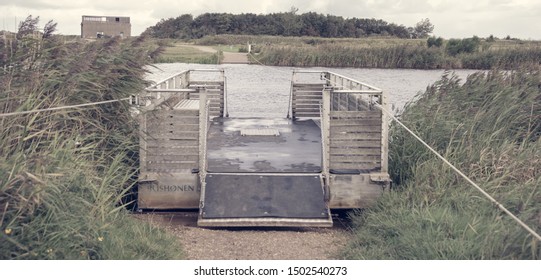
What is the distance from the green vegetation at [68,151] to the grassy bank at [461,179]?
2.73 meters

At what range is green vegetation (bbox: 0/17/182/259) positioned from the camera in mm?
6195

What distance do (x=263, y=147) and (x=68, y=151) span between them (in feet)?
17.7

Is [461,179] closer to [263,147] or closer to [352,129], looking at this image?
[352,129]

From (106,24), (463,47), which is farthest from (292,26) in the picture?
(106,24)

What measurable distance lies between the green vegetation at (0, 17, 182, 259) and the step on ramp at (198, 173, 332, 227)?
121 centimetres

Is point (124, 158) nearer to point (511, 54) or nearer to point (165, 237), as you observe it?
point (165, 237)

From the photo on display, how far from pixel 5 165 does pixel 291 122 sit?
37.3 feet

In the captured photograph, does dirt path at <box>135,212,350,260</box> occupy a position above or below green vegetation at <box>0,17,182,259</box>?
below

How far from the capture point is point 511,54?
39.8 metres

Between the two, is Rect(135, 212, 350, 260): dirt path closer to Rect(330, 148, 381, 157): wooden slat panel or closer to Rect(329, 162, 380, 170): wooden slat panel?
Rect(329, 162, 380, 170): wooden slat panel

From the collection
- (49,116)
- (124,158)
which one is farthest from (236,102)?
(49,116)

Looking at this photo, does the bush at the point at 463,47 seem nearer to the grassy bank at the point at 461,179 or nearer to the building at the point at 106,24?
the building at the point at 106,24

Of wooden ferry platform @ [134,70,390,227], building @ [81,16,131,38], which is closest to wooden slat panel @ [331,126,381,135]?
wooden ferry platform @ [134,70,390,227]

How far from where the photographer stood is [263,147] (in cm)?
1287
